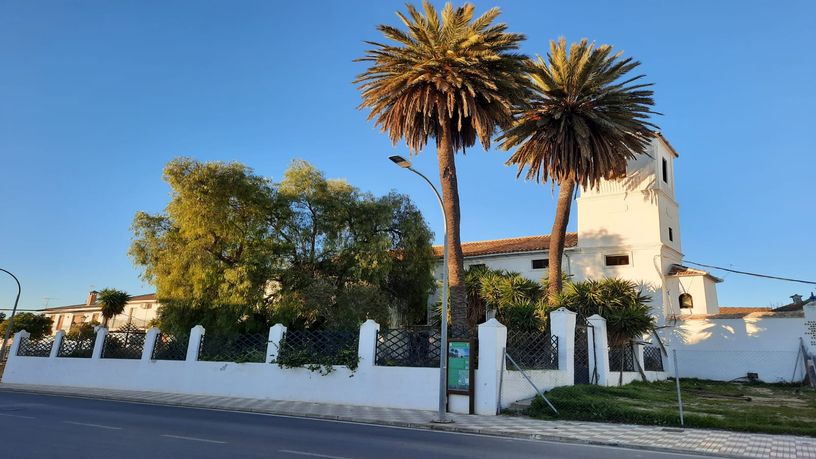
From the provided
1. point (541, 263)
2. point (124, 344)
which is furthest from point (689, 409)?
point (124, 344)

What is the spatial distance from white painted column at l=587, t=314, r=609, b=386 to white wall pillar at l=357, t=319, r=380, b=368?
8412 mm

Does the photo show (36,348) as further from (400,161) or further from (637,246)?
(637,246)

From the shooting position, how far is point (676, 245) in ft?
111

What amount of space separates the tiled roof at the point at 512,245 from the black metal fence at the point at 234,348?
15.5 meters

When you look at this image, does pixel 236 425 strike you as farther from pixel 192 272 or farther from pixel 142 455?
pixel 192 272

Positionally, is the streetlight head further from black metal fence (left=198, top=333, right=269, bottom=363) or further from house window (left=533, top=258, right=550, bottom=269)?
house window (left=533, top=258, right=550, bottom=269)

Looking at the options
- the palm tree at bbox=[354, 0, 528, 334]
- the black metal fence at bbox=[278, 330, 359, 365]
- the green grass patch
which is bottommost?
the green grass patch

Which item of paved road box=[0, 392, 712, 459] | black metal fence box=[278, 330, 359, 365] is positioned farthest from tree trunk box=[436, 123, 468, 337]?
paved road box=[0, 392, 712, 459]

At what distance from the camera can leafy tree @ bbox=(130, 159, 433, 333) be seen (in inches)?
1010

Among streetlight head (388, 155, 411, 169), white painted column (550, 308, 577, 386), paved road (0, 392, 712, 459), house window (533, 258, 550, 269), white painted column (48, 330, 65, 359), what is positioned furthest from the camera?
house window (533, 258, 550, 269)

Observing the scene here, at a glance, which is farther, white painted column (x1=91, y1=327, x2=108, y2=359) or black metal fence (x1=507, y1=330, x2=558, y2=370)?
white painted column (x1=91, y1=327, x2=108, y2=359)

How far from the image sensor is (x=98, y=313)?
62594 mm

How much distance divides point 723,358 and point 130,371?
28910 millimetres

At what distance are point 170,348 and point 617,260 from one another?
85.2ft
